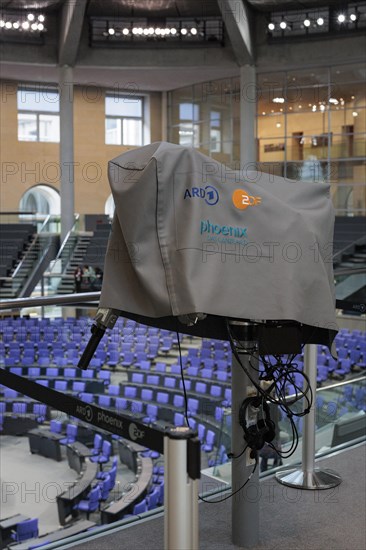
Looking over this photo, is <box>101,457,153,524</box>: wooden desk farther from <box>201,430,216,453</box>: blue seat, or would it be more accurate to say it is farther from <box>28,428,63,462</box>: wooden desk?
<box>28,428,63,462</box>: wooden desk

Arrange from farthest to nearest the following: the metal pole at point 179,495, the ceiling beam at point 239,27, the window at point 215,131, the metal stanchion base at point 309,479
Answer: the window at point 215,131 → the ceiling beam at point 239,27 → the metal stanchion base at point 309,479 → the metal pole at point 179,495

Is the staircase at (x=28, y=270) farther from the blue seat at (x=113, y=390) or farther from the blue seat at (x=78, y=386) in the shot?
the blue seat at (x=113, y=390)

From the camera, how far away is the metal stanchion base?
3195mm

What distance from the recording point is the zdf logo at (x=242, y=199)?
199 centimetres

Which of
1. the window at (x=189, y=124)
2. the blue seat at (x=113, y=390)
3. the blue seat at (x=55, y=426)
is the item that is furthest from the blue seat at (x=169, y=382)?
the window at (x=189, y=124)

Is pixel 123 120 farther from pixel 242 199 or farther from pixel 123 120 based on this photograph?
pixel 242 199

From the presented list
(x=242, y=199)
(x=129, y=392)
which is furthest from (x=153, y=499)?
(x=242, y=199)

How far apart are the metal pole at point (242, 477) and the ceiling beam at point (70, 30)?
19662 millimetres

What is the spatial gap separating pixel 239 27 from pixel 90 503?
1642cm

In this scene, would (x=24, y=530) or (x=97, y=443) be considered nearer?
(x=24, y=530)

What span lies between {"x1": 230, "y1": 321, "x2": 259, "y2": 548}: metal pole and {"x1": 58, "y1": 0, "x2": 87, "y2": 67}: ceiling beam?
64.5 ft

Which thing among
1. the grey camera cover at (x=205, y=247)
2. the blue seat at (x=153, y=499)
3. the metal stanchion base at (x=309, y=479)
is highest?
the grey camera cover at (x=205, y=247)

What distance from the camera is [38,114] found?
2739cm

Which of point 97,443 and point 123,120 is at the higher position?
point 123,120
